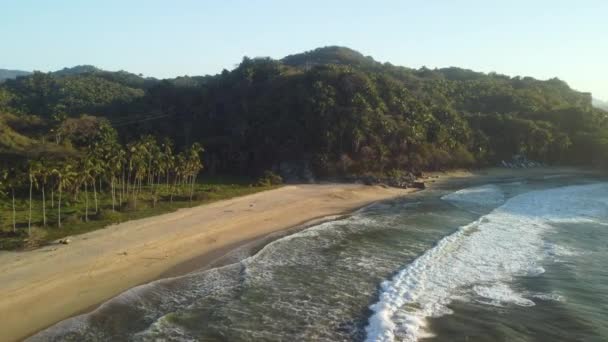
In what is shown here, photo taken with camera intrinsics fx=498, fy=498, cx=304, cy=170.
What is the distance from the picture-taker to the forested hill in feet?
233

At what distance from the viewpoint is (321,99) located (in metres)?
74.6

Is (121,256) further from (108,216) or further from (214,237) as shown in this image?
(108,216)

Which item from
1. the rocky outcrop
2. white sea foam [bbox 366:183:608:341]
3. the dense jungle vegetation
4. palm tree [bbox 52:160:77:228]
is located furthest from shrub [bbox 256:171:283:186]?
white sea foam [bbox 366:183:608:341]

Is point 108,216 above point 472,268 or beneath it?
above

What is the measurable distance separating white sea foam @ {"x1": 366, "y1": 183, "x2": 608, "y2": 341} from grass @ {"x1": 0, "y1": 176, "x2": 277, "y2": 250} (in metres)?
21.6

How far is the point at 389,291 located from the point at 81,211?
2832 centimetres

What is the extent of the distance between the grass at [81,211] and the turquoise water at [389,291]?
11.9m

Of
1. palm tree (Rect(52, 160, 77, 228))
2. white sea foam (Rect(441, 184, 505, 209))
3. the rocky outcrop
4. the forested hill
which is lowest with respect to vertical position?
white sea foam (Rect(441, 184, 505, 209))

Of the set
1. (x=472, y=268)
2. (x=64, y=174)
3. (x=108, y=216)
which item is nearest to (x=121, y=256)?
(x=108, y=216)

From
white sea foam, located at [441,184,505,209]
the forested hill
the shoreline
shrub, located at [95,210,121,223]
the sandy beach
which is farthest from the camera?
the forested hill

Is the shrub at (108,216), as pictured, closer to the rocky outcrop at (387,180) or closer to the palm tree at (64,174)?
the palm tree at (64,174)

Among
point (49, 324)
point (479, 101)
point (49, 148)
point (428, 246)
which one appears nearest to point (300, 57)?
point (479, 101)

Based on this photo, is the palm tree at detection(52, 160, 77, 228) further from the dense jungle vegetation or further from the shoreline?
the shoreline

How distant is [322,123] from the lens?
7150 centimetres
